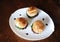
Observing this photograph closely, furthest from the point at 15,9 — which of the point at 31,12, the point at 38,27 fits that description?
the point at 38,27

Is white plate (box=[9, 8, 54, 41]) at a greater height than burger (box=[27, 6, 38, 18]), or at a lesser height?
lesser

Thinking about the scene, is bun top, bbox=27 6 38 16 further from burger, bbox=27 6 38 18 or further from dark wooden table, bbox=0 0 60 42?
dark wooden table, bbox=0 0 60 42

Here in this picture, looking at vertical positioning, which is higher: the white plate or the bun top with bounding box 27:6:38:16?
the bun top with bounding box 27:6:38:16

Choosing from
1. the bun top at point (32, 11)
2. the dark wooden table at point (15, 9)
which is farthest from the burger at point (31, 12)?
the dark wooden table at point (15, 9)

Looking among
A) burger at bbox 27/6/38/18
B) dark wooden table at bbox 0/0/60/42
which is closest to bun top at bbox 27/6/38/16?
burger at bbox 27/6/38/18

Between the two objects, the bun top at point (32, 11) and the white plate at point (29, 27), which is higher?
the bun top at point (32, 11)

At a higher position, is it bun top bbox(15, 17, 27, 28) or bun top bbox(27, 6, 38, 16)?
bun top bbox(27, 6, 38, 16)

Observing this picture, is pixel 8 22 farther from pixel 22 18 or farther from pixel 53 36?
pixel 53 36

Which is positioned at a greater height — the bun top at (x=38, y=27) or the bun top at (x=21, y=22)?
the bun top at (x=21, y=22)

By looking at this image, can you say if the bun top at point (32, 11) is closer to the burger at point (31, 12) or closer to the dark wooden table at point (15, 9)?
the burger at point (31, 12)
